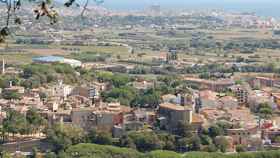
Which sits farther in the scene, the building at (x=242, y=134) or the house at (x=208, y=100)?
the house at (x=208, y=100)

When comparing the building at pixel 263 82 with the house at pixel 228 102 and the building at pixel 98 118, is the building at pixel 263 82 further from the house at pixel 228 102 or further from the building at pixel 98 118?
the building at pixel 98 118

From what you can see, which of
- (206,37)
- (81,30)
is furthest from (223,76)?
(81,30)

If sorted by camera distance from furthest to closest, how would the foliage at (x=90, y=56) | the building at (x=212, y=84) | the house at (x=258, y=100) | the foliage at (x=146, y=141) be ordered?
the foliage at (x=90, y=56) → the building at (x=212, y=84) → the house at (x=258, y=100) → the foliage at (x=146, y=141)

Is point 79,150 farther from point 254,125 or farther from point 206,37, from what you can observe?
point 206,37

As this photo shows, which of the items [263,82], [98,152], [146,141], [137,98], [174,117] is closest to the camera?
[98,152]

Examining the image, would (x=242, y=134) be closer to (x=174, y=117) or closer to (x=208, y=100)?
(x=174, y=117)

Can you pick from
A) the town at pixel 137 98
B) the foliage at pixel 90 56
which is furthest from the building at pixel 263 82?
the foliage at pixel 90 56

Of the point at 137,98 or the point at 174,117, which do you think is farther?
the point at 137,98

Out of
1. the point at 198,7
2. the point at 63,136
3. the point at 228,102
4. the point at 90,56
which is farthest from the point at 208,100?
the point at 198,7

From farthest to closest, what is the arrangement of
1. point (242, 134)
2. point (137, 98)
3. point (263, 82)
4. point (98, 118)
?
point (263, 82) < point (137, 98) < point (98, 118) < point (242, 134)
